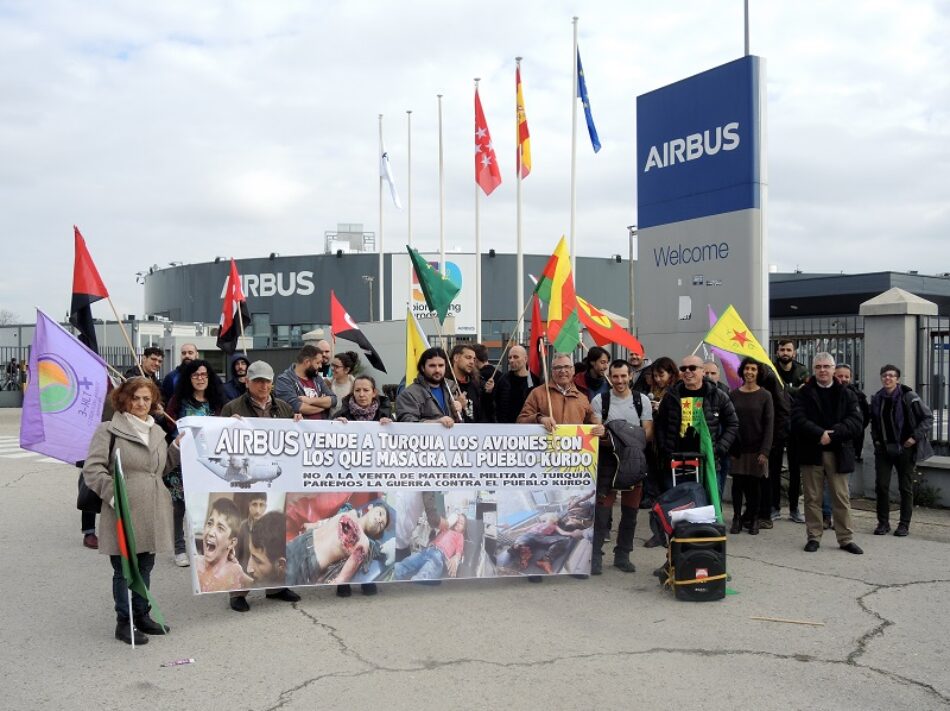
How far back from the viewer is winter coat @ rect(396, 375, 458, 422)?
7.06m

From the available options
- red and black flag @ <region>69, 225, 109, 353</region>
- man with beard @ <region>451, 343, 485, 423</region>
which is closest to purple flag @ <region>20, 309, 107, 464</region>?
red and black flag @ <region>69, 225, 109, 353</region>

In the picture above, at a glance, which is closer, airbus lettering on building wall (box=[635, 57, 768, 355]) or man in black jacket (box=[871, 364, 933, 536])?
man in black jacket (box=[871, 364, 933, 536])

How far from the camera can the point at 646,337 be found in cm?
1270

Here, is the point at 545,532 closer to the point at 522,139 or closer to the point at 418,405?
the point at 418,405

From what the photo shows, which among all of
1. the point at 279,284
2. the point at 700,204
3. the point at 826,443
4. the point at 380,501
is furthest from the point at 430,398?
the point at 279,284

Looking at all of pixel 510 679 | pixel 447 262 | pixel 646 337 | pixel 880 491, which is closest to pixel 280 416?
pixel 510 679

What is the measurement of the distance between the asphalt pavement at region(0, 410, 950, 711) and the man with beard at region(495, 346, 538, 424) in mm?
2046

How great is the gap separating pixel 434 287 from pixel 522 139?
14.3m

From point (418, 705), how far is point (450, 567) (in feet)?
7.60

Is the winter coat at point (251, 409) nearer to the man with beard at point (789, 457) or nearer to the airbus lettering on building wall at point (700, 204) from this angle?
the man with beard at point (789, 457)

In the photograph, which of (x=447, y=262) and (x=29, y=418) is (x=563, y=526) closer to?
(x=29, y=418)

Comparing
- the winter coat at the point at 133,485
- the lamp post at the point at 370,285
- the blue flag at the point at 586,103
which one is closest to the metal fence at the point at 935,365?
the winter coat at the point at 133,485

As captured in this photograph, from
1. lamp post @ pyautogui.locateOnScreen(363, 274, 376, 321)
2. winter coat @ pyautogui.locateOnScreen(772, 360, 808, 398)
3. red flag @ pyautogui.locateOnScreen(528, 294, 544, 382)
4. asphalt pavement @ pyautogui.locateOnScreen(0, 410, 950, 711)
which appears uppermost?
lamp post @ pyautogui.locateOnScreen(363, 274, 376, 321)

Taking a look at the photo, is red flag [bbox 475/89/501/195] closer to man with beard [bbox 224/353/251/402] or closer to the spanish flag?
the spanish flag
